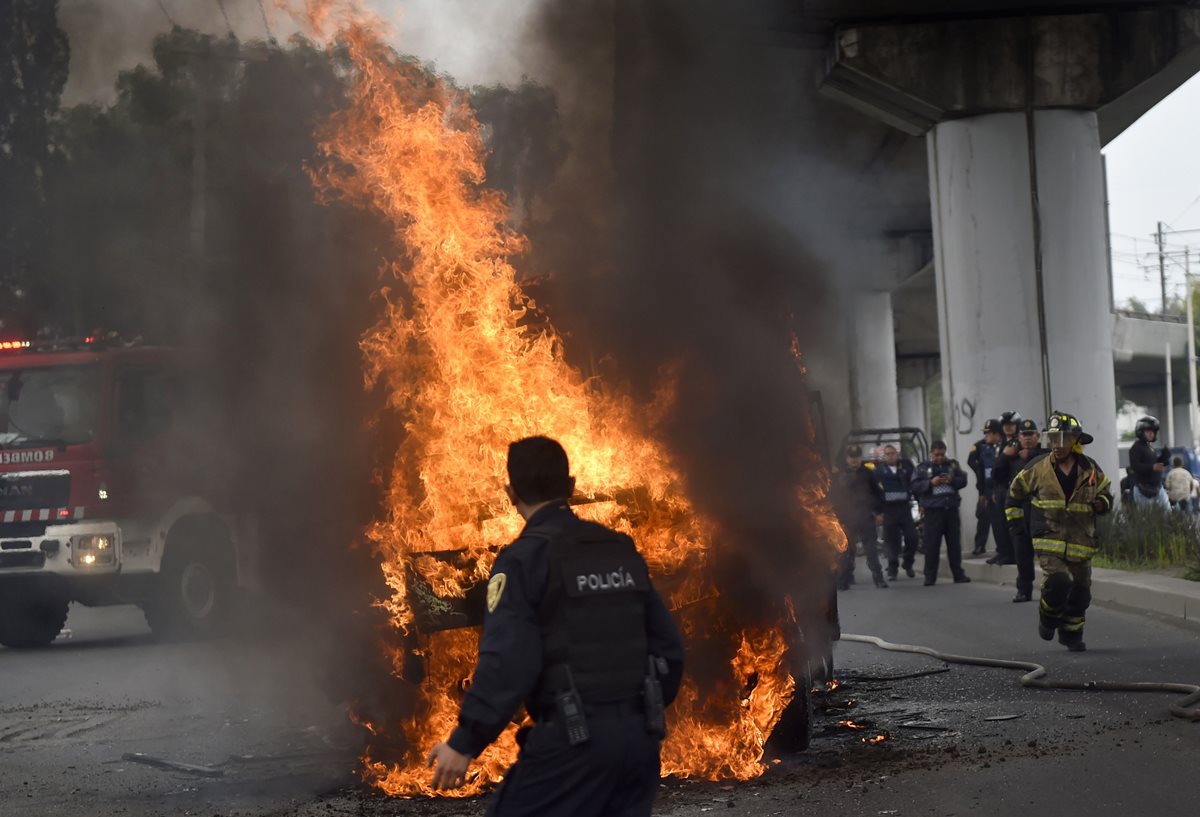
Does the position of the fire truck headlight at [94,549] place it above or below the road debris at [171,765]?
above

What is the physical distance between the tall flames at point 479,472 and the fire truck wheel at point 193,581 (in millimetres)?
6650

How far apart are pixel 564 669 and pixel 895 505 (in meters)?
16.5

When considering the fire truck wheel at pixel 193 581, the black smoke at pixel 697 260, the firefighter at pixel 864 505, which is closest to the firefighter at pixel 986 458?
the firefighter at pixel 864 505

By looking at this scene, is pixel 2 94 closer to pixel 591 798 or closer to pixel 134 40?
pixel 134 40

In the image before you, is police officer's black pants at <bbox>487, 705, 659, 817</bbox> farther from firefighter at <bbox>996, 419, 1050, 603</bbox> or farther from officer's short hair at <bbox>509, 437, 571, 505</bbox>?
firefighter at <bbox>996, 419, 1050, 603</bbox>

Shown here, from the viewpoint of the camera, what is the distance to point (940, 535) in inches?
738

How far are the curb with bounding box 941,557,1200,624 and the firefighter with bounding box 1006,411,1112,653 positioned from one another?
73.4 inches

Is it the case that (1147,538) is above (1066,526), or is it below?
below

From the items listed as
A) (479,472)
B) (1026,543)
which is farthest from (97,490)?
(1026,543)

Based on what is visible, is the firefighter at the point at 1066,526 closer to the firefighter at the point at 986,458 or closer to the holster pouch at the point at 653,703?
the firefighter at the point at 986,458

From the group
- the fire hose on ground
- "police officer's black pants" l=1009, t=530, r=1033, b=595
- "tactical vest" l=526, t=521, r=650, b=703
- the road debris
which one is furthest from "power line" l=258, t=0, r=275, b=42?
"tactical vest" l=526, t=521, r=650, b=703

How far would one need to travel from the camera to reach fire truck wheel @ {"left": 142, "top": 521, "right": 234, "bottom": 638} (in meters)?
14.6

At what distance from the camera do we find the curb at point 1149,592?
12.9 meters

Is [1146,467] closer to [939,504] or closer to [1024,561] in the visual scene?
[939,504]
